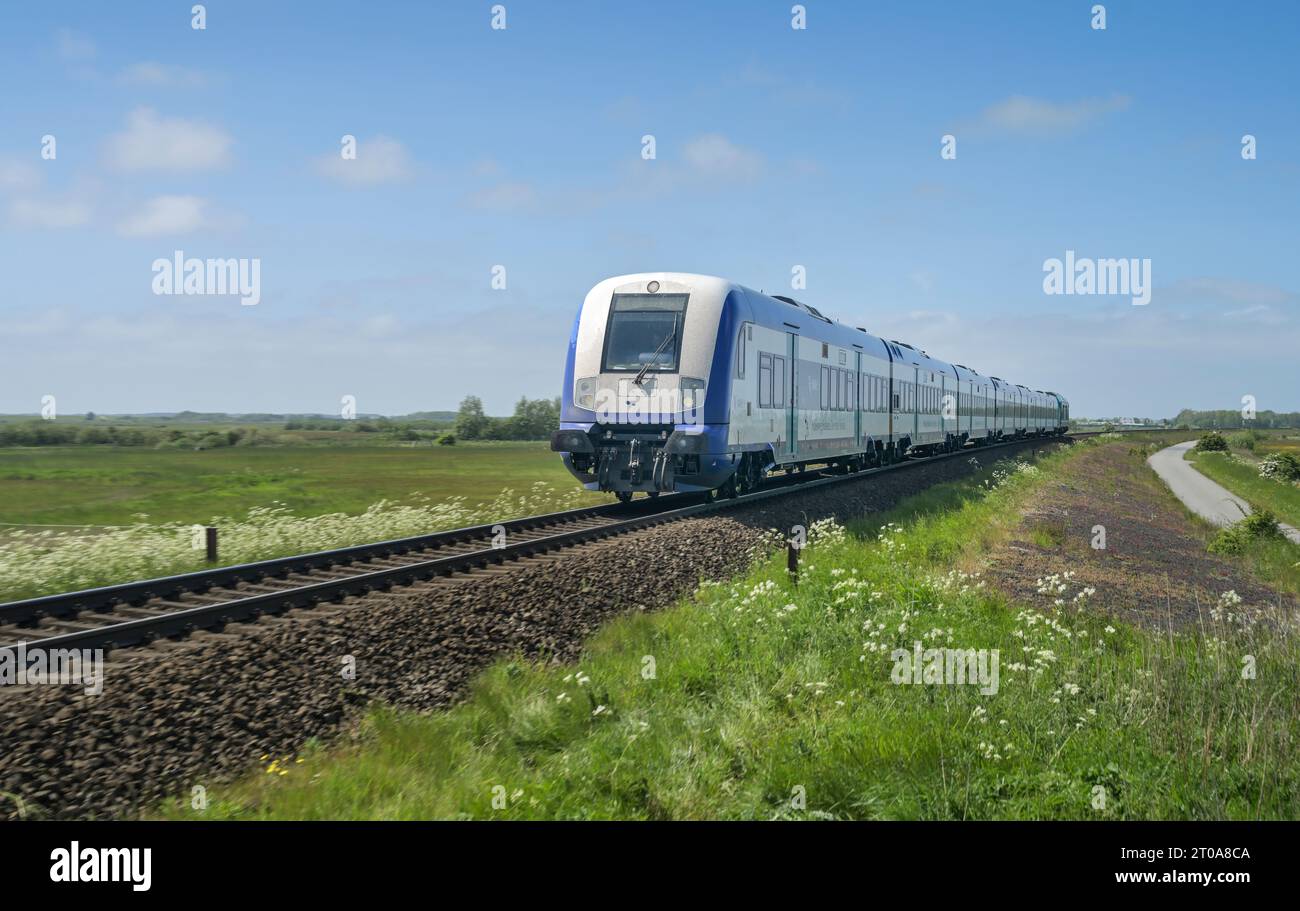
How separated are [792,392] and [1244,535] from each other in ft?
38.0

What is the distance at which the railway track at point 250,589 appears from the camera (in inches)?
304

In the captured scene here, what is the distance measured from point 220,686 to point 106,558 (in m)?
7.40

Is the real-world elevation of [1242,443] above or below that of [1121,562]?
above

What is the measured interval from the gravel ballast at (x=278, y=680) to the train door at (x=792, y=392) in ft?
27.4

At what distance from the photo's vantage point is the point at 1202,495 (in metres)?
41.3

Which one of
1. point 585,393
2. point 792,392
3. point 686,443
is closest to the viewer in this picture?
point 686,443

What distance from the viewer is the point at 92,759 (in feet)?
17.3

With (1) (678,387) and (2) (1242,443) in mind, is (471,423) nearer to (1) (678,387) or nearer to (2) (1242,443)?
(1) (678,387)

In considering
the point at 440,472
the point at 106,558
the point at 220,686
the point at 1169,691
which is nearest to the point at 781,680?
the point at 1169,691
